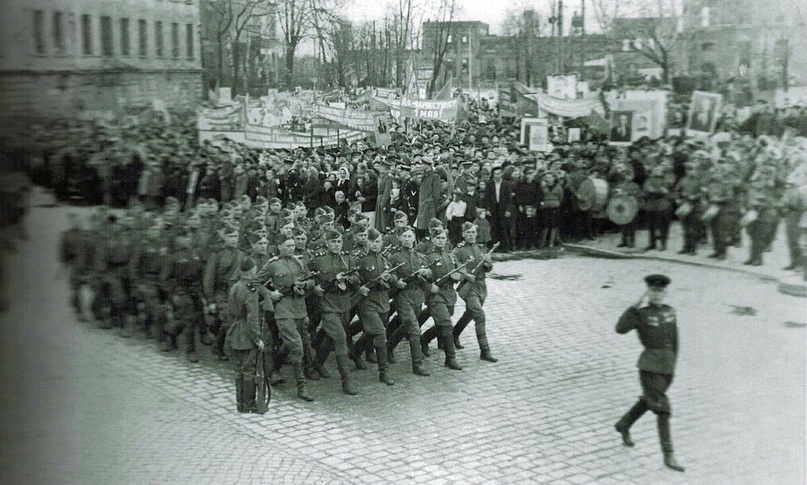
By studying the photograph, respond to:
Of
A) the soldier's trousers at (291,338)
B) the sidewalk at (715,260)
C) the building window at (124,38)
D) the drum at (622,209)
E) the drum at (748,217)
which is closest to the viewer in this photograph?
the building window at (124,38)

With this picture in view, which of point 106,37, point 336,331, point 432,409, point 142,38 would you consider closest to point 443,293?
point 336,331

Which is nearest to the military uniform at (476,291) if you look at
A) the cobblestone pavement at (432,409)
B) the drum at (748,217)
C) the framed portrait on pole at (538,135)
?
the cobblestone pavement at (432,409)

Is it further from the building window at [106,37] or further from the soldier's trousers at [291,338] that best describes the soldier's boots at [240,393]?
the building window at [106,37]

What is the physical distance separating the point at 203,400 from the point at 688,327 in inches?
183

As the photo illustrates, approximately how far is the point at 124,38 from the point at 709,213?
20.1ft

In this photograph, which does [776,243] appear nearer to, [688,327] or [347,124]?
[688,327]

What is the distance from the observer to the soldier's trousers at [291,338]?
7586 millimetres

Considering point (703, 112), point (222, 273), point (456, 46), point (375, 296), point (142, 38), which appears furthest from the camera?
point (456, 46)

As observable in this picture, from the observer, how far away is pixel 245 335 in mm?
7055

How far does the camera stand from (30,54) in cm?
487

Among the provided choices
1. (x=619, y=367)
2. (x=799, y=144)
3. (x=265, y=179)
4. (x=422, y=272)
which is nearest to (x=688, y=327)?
(x=619, y=367)

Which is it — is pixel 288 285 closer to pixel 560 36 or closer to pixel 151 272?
pixel 151 272

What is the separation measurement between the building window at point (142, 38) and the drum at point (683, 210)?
5943mm

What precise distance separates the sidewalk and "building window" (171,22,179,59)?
18.0 feet
